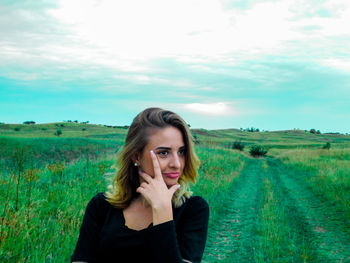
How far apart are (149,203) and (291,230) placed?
5.61m

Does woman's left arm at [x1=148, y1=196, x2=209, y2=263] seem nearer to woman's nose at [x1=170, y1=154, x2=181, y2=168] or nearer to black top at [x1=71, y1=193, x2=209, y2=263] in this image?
black top at [x1=71, y1=193, x2=209, y2=263]

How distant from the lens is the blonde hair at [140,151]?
76.0 inches

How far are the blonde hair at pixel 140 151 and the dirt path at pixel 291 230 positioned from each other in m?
3.43

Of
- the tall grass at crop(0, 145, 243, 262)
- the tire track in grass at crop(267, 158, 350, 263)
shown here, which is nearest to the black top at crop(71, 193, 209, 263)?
the tall grass at crop(0, 145, 243, 262)

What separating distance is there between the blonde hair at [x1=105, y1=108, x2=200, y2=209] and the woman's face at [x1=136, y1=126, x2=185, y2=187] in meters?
0.04

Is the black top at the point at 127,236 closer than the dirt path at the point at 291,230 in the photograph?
Yes

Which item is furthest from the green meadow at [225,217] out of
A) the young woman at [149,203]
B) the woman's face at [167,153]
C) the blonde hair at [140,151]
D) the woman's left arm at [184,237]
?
the woman's left arm at [184,237]

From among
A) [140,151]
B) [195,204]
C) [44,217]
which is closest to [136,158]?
[140,151]

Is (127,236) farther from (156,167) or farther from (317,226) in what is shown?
(317,226)

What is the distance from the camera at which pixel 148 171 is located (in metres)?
1.93

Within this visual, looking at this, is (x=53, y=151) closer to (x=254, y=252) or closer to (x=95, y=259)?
(x=254, y=252)

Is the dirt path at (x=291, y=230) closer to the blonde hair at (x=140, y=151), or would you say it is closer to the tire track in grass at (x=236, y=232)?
the tire track in grass at (x=236, y=232)

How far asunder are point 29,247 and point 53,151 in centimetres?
2059

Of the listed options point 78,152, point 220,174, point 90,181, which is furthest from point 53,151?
point 90,181
